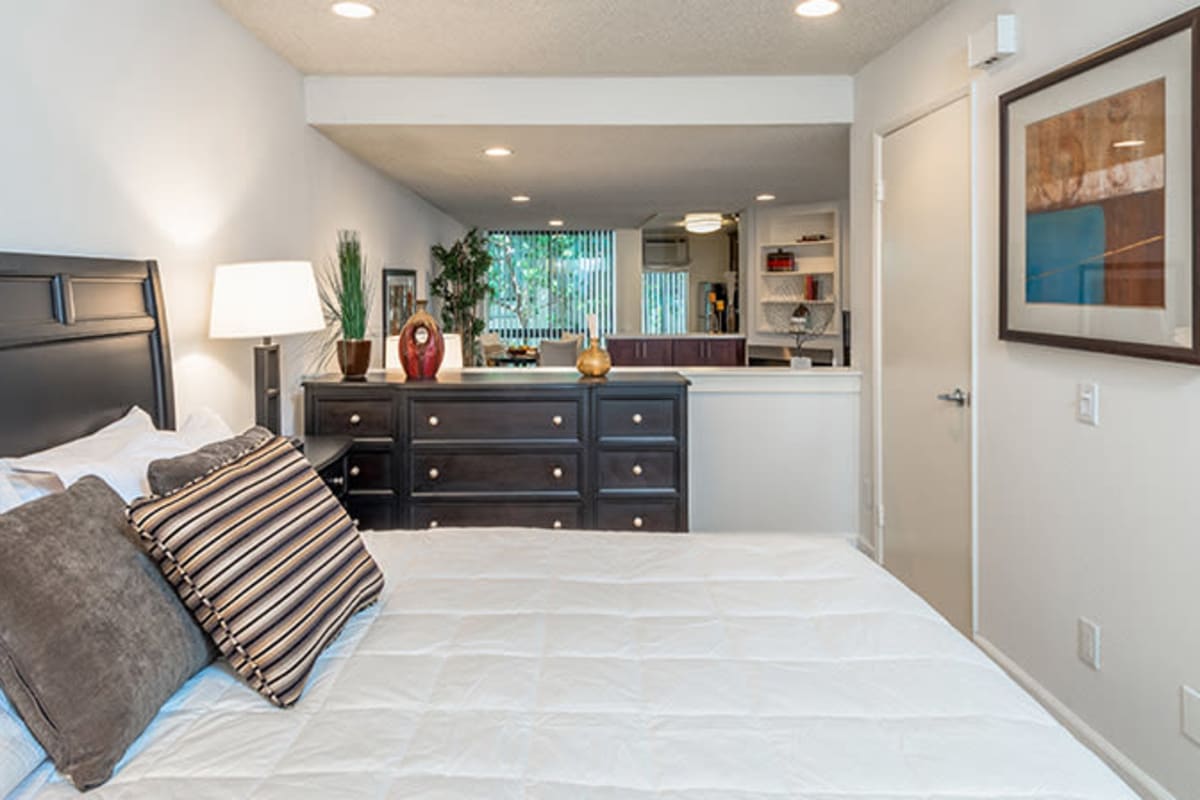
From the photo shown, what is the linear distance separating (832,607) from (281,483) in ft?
3.66

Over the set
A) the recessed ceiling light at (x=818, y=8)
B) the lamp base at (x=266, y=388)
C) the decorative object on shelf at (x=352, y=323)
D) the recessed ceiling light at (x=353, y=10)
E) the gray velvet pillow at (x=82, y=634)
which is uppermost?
the recessed ceiling light at (x=353, y=10)

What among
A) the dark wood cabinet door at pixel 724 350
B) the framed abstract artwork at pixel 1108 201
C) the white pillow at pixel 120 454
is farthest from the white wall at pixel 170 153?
the dark wood cabinet door at pixel 724 350

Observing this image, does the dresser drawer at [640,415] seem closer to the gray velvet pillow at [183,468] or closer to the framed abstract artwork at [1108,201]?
the framed abstract artwork at [1108,201]

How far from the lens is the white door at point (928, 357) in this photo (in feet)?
11.0

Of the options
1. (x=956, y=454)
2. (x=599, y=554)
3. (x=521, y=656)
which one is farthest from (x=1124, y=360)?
(x=521, y=656)

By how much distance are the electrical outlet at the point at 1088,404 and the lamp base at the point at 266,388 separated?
2.60 meters

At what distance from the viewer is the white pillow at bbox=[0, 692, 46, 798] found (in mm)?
1168

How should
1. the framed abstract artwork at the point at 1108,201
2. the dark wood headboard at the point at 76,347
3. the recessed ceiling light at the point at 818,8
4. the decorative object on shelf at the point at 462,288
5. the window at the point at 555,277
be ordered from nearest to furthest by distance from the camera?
the dark wood headboard at the point at 76,347 → the framed abstract artwork at the point at 1108,201 → the recessed ceiling light at the point at 818,8 → the decorative object on shelf at the point at 462,288 → the window at the point at 555,277

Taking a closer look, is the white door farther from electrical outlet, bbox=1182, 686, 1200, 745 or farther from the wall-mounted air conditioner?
the wall-mounted air conditioner

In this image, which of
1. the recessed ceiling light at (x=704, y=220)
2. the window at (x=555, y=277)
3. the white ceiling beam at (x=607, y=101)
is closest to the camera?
the white ceiling beam at (x=607, y=101)

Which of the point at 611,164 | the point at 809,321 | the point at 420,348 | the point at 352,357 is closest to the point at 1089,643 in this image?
the point at 420,348

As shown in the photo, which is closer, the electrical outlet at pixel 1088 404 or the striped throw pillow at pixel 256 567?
the striped throw pillow at pixel 256 567

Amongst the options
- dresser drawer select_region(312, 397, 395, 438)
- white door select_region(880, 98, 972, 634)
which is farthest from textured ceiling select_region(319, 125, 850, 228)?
dresser drawer select_region(312, 397, 395, 438)

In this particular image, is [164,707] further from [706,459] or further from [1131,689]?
[706,459]
